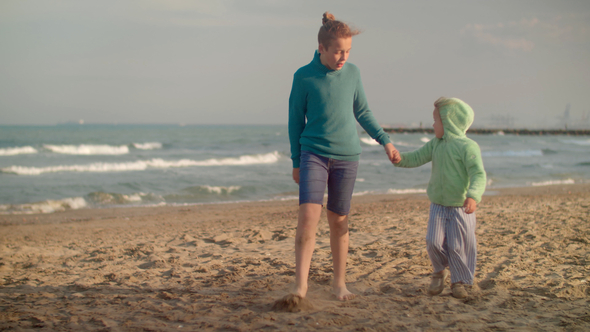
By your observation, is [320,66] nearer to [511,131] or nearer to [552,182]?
[552,182]

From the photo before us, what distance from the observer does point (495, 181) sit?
1406 cm

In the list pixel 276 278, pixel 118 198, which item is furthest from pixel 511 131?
pixel 276 278

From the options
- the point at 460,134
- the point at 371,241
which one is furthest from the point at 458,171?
the point at 371,241

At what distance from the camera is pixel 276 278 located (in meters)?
3.49

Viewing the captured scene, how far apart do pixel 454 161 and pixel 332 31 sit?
4.05 feet

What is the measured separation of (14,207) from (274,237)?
727 centimetres

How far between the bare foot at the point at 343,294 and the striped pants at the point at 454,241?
0.64 meters

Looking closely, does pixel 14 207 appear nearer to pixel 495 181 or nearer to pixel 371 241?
pixel 371 241

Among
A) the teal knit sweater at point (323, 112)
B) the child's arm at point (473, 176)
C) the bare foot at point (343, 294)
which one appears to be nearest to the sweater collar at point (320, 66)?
the teal knit sweater at point (323, 112)

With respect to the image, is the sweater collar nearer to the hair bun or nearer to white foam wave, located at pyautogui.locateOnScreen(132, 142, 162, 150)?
the hair bun

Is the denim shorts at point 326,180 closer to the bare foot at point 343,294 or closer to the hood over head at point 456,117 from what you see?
the bare foot at point 343,294

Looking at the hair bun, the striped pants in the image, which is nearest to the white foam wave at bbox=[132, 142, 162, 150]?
the hair bun

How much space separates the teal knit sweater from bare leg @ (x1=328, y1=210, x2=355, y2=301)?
45 cm

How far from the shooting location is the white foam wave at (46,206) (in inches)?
360
